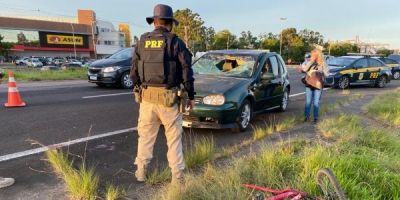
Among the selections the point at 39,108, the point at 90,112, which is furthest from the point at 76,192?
the point at 39,108

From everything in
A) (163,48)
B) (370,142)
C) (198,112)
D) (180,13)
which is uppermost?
(180,13)

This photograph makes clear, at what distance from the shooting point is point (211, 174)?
378 centimetres

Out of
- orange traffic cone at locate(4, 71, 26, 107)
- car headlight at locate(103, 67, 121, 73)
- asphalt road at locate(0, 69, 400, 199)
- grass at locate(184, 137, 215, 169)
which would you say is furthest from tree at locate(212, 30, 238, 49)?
grass at locate(184, 137, 215, 169)

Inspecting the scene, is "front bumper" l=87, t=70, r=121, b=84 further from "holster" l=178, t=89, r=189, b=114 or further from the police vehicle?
"holster" l=178, t=89, r=189, b=114

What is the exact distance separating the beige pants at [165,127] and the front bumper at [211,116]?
2.21 metres

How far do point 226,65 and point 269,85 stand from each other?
3.35ft

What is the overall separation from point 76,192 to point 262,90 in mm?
4709

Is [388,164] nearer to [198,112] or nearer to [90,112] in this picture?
[198,112]

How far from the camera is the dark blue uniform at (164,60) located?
141 inches

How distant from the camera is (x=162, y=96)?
363 centimetres

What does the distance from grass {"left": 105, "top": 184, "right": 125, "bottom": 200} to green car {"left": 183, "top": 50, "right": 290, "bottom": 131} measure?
2.60 meters

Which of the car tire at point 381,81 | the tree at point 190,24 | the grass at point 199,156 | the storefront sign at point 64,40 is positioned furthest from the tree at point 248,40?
the grass at point 199,156

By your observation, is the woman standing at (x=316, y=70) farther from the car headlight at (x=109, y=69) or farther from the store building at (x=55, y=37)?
the store building at (x=55, y=37)

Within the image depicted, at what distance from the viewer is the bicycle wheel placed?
294cm
